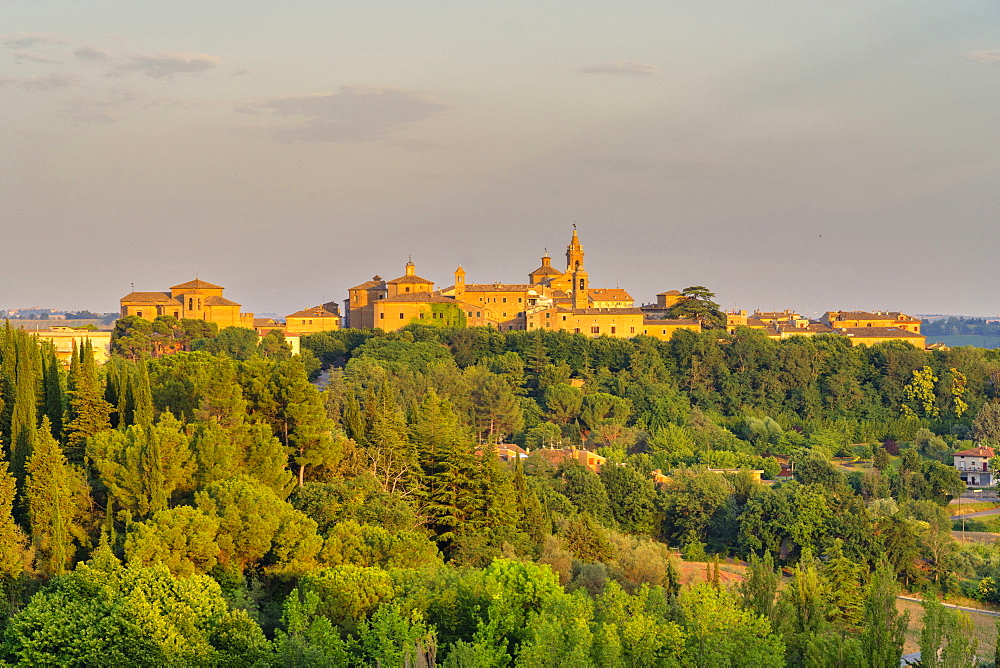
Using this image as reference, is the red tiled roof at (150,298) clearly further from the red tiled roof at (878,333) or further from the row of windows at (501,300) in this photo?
the red tiled roof at (878,333)

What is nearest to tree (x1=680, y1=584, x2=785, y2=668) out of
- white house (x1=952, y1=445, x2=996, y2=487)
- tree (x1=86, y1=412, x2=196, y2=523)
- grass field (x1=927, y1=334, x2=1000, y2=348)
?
tree (x1=86, y1=412, x2=196, y2=523)

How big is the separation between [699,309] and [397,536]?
43.1 meters

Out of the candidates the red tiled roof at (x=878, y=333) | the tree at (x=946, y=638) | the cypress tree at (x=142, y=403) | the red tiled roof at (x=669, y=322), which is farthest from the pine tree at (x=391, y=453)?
the red tiled roof at (x=878, y=333)

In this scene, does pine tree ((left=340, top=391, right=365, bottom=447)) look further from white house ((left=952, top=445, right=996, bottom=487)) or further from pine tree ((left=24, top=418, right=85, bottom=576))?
white house ((left=952, top=445, right=996, bottom=487))

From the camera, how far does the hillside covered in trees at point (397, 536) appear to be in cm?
1485

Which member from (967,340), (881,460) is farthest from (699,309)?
(967,340)

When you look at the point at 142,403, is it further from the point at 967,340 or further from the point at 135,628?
the point at 967,340

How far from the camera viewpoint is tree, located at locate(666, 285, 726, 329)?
Answer: 60031 millimetres

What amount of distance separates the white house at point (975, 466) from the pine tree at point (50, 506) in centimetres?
3212

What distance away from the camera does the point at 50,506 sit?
59.6 feet

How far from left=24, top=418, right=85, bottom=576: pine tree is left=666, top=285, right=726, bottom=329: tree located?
4460 centimetres

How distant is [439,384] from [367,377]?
3.06 metres

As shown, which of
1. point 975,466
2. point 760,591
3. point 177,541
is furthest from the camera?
point 975,466

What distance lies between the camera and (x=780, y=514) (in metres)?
31.0
